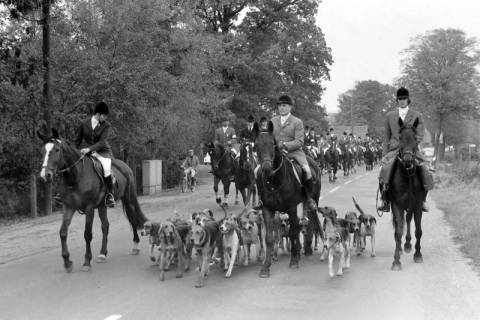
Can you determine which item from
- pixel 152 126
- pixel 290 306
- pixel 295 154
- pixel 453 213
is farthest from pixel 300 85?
pixel 290 306

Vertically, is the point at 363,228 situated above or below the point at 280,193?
below

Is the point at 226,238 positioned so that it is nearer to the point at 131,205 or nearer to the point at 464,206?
the point at 131,205

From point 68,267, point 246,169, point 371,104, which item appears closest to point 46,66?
point 246,169

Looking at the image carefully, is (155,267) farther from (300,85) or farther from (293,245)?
(300,85)

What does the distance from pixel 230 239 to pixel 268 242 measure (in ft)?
2.14

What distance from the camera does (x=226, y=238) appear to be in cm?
996

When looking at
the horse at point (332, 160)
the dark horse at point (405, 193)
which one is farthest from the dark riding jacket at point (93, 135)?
the horse at point (332, 160)

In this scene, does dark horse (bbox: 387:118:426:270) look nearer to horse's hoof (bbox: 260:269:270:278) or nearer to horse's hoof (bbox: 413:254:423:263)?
horse's hoof (bbox: 413:254:423:263)

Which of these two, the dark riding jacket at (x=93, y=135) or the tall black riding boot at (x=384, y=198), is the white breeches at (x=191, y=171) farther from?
the tall black riding boot at (x=384, y=198)

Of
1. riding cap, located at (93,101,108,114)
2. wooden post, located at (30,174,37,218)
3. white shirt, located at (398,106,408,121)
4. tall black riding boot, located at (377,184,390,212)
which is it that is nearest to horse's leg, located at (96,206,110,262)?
riding cap, located at (93,101,108,114)

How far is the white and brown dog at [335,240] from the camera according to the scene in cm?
960

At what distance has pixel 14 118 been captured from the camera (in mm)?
19406

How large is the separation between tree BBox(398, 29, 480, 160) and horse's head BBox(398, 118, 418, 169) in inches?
2379

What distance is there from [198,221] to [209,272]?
3.26 ft
